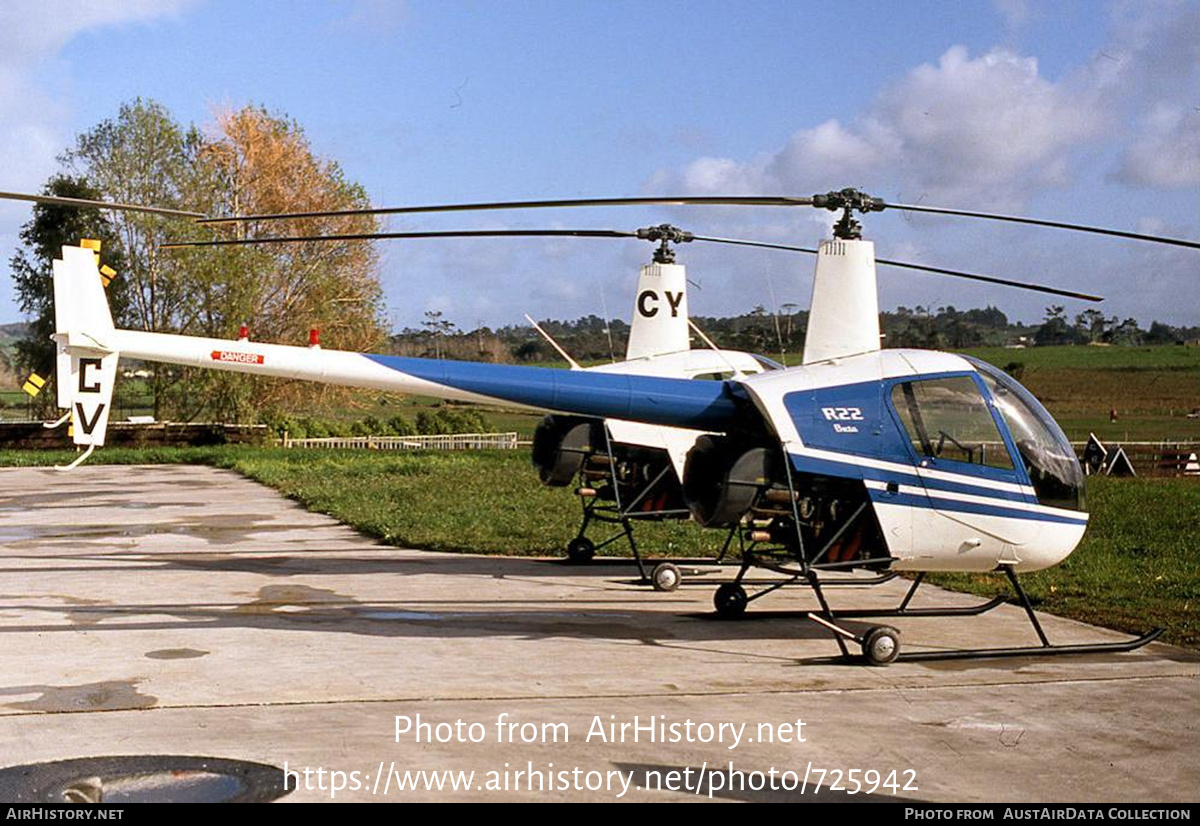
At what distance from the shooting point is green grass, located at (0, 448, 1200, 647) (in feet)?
39.2

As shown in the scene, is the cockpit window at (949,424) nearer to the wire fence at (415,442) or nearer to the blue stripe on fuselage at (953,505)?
the blue stripe on fuselage at (953,505)

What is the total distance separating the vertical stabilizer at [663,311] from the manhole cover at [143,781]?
8.10m

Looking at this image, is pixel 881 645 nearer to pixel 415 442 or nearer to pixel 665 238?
pixel 665 238

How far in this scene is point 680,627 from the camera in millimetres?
10547

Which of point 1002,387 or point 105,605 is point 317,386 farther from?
point 1002,387

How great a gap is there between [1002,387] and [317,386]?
36.7 meters

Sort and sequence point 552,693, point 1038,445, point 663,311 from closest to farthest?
point 552,693 → point 1038,445 → point 663,311

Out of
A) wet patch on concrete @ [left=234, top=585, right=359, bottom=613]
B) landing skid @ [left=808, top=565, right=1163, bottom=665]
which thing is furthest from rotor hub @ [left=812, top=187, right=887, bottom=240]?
wet patch on concrete @ [left=234, top=585, right=359, bottom=613]

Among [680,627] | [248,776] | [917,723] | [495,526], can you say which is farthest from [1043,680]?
[495,526]

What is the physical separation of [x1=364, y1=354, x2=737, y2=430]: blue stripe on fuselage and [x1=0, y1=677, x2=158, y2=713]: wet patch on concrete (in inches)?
130

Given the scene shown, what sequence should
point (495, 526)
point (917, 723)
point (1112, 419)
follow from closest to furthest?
point (917, 723)
point (495, 526)
point (1112, 419)

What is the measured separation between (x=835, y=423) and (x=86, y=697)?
5375 mm

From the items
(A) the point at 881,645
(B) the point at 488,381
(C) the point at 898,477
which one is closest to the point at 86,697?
(B) the point at 488,381

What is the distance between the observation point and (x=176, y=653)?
29.2 ft
